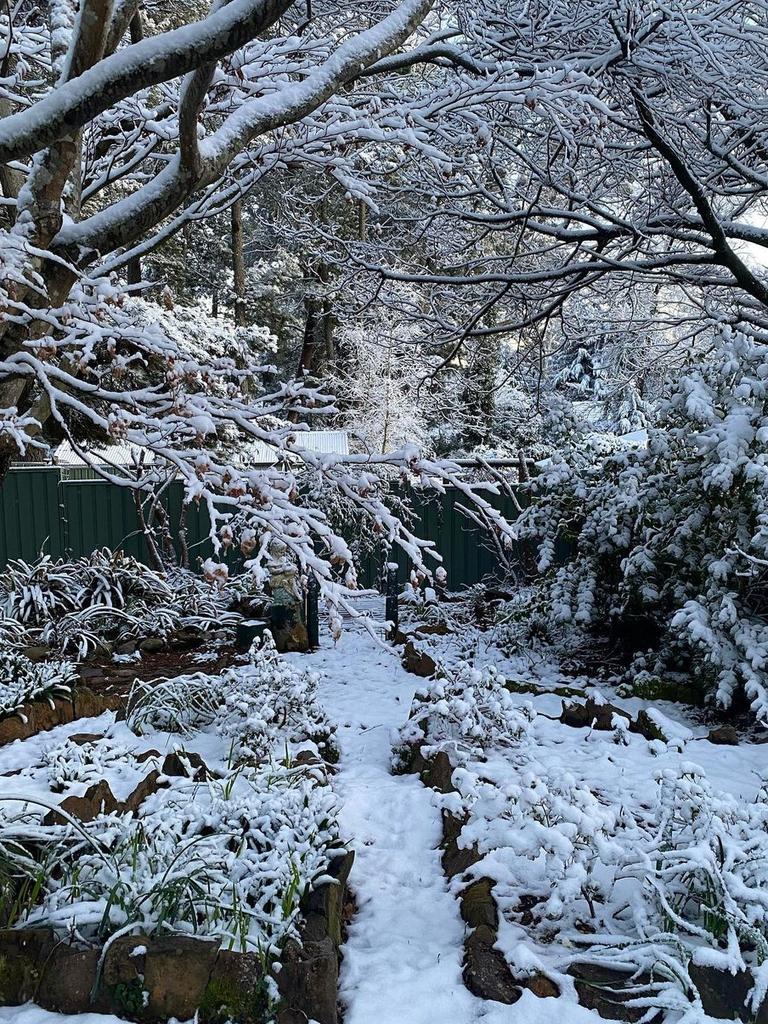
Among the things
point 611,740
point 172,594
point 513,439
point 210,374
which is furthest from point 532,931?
point 513,439

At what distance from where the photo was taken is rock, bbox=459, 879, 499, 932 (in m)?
2.40

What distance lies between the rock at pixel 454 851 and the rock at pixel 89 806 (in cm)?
126

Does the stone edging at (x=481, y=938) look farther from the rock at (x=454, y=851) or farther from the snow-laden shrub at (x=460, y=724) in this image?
the snow-laden shrub at (x=460, y=724)

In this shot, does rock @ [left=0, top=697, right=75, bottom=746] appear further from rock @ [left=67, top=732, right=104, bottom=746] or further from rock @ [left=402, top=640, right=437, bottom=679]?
rock @ [left=402, top=640, right=437, bottom=679]

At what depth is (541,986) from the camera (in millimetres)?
2123

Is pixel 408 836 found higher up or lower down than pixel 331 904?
lower down

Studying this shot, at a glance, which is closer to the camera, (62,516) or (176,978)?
(176,978)

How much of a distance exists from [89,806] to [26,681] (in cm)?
224

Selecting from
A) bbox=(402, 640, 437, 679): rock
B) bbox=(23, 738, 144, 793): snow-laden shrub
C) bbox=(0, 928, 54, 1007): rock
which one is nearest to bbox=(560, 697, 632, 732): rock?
bbox=(402, 640, 437, 679): rock

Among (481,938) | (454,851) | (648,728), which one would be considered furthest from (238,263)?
(481,938)

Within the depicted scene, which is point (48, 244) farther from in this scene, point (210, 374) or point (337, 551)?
point (337, 551)

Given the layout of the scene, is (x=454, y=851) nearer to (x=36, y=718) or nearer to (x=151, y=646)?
(x=36, y=718)

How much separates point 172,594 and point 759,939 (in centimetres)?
622

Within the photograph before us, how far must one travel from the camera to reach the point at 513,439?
1714cm
